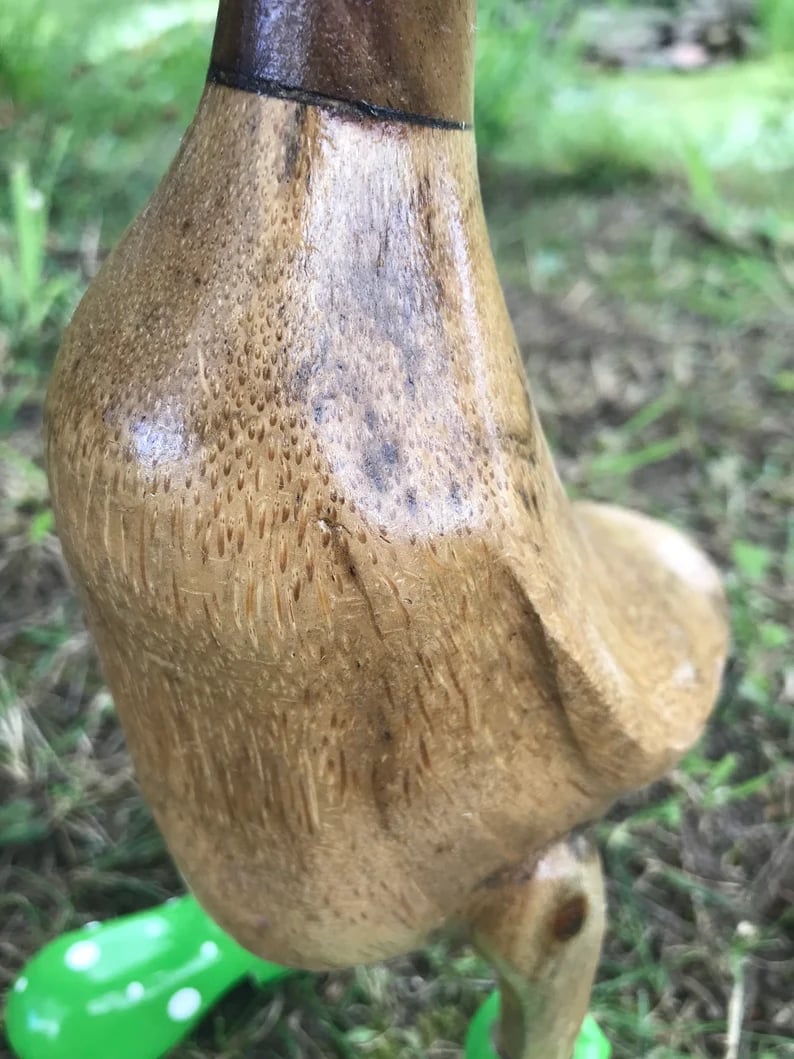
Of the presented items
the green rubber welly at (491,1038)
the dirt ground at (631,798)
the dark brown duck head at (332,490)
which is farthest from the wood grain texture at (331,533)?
the dirt ground at (631,798)

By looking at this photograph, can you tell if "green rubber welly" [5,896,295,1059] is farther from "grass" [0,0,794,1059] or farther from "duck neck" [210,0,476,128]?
"duck neck" [210,0,476,128]

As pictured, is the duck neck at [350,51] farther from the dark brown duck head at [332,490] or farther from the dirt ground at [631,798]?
the dirt ground at [631,798]

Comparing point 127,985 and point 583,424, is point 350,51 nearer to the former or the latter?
point 127,985

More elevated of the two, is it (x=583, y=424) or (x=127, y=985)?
(x=583, y=424)

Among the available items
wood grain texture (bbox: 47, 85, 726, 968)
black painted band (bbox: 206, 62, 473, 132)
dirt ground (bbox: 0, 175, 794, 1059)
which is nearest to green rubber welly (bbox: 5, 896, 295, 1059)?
dirt ground (bbox: 0, 175, 794, 1059)

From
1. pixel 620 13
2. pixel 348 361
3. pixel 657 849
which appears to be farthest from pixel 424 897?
pixel 620 13

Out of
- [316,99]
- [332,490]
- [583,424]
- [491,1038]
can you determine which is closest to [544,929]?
[491,1038]
